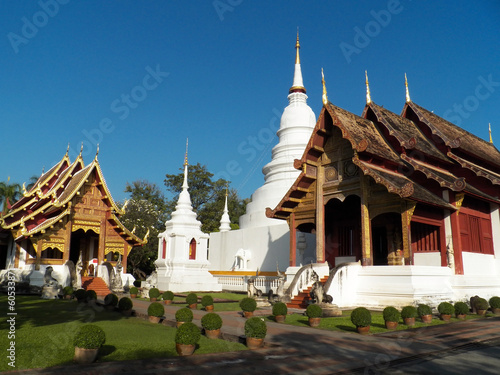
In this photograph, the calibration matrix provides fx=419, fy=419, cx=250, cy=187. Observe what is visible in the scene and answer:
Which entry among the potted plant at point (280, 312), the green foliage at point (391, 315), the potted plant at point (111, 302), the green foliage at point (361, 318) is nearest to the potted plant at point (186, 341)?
the green foliage at point (361, 318)

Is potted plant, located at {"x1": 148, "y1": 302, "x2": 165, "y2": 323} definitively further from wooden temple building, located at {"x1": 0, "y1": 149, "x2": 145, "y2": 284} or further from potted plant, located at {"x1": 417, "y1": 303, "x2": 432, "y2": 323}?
wooden temple building, located at {"x1": 0, "y1": 149, "x2": 145, "y2": 284}

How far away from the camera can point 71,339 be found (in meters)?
7.95

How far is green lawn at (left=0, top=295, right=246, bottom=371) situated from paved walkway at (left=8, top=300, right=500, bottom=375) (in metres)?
0.59

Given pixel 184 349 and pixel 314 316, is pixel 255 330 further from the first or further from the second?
pixel 314 316

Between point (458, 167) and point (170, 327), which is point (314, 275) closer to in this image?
point (170, 327)

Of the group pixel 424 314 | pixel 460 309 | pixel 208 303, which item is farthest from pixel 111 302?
pixel 460 309

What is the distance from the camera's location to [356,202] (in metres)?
18.5

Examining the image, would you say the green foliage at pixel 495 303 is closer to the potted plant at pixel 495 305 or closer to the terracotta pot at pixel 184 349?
the potted plant at pixel 495 305

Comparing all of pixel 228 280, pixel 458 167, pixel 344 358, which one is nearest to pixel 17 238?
pixel 228 280

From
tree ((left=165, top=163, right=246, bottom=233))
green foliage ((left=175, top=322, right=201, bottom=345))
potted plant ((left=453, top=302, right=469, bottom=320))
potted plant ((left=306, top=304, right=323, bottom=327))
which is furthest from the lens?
tree ((left=165, top=163, right=246, bottom=233))

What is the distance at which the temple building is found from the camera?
46.3ft

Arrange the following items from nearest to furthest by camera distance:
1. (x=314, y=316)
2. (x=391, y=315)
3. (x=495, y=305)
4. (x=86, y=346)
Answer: (x=86, y=346) → (x=391, y=315) → (x=314, y=316) → (x=495, y=305)

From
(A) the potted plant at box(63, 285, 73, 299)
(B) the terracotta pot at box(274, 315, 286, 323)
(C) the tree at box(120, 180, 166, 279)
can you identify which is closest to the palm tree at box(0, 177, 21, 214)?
(C) the tree at box(120, 180, 166, 279)

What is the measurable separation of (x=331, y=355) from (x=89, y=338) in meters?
3.87
